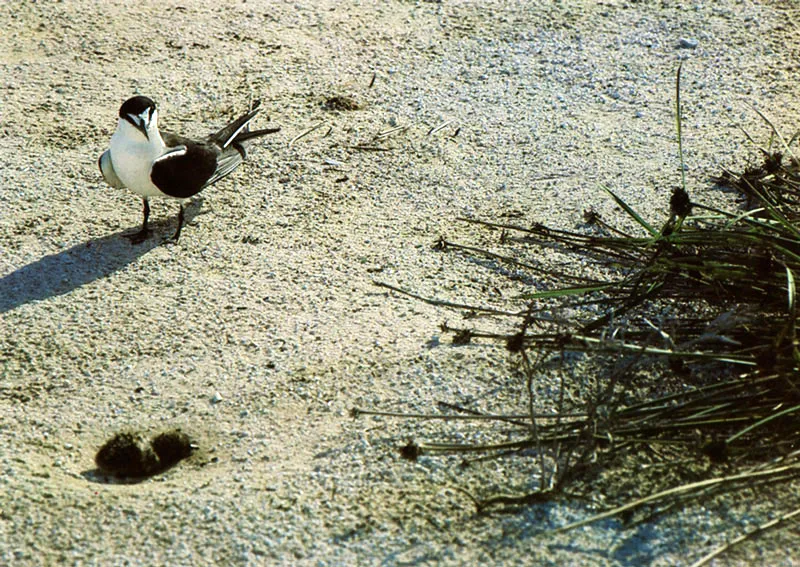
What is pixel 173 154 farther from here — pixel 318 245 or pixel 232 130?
pixel 318 245

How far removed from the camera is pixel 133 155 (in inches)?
181

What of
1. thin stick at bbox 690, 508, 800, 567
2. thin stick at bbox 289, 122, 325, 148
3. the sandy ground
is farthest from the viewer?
thin stick at bbox 289, 122, 325, 148

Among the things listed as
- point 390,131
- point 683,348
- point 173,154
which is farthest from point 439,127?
point 683,348

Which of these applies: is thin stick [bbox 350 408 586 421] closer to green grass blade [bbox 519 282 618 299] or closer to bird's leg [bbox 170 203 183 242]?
green grass blade [bbox 519 282 618 299]

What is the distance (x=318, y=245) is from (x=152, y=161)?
2.83 ft

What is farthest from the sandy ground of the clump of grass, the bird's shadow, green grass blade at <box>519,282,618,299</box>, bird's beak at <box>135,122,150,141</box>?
bird's beak at <box>135,122,150,141</box>

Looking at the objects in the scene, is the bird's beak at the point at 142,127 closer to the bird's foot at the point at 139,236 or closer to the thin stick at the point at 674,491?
the bird's foot at the point at 139,236

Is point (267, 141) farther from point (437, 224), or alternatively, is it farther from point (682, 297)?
point (682, 297)

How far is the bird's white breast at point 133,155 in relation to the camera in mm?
4613

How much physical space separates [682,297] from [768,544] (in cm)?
113

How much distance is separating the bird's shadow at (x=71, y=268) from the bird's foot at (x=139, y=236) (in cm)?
1

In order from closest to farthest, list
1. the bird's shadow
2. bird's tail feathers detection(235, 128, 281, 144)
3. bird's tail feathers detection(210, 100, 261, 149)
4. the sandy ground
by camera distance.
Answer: the sandy ground < the bird's shadow < bird's tail feathers detection(210, 100, 261, 149) < bird's tail feathers detection(235, 128, 281, 144)

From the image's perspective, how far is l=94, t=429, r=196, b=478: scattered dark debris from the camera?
3.34m

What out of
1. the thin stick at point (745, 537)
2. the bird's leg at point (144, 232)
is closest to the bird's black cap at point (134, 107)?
the bird's leg at point (144, 232)
